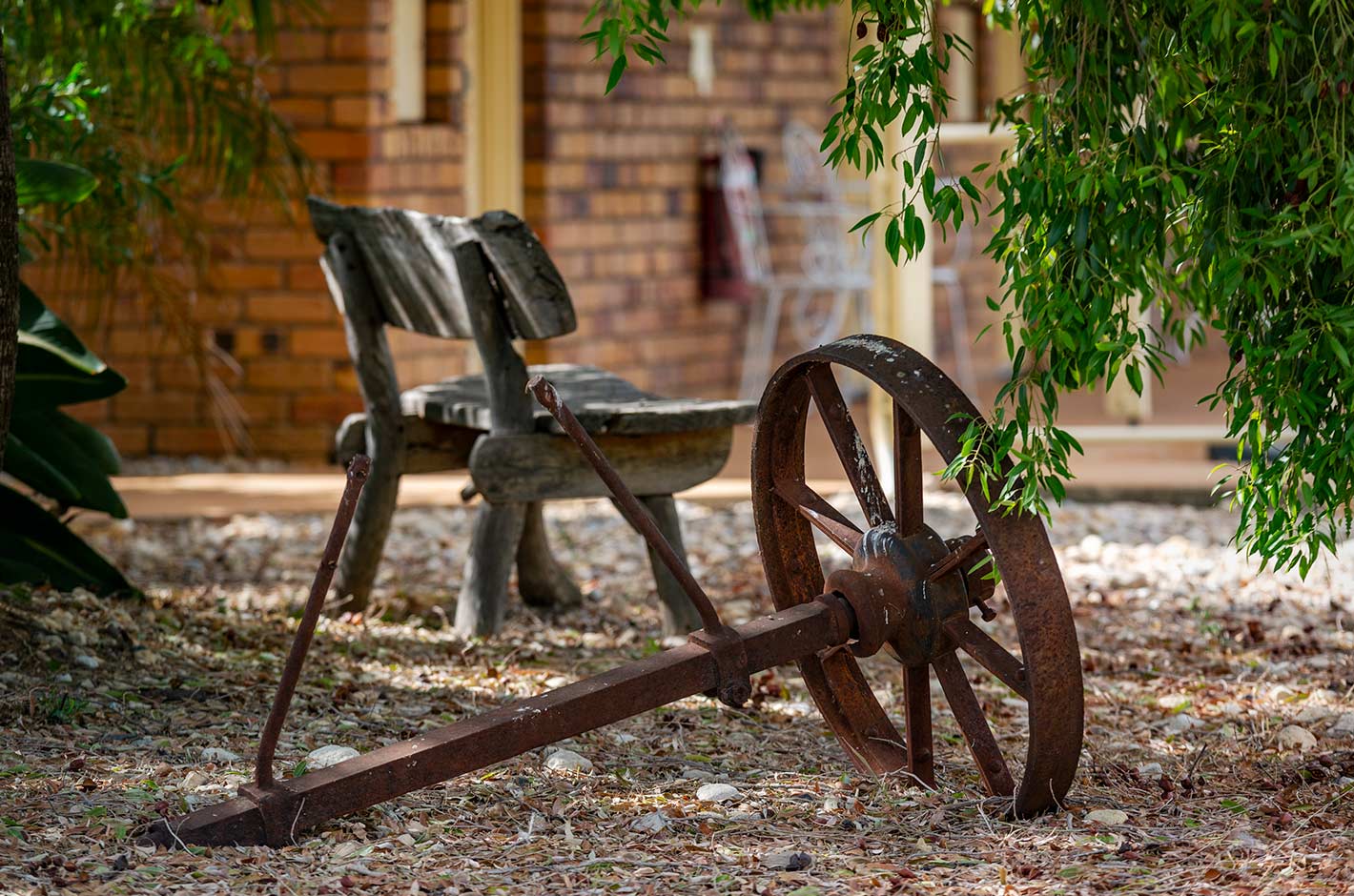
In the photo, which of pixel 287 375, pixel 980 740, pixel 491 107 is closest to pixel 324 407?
pixel 287 375

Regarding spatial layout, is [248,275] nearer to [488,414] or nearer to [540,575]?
[540,575]

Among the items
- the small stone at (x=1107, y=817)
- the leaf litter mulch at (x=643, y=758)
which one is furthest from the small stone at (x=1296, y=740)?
the small stone at (x=1107, y=817)

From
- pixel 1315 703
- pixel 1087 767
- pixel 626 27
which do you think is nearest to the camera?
pixel 626 27

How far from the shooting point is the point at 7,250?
2746mm

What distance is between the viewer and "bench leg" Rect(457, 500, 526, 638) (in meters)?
3.70

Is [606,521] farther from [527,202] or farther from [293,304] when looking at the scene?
[527,202]

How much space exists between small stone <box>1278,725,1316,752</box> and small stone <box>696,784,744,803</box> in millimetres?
956

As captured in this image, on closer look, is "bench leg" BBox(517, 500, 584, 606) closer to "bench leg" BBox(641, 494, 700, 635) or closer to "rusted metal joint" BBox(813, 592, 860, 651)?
"bench leg" BBox(641, 494, 700, 635)

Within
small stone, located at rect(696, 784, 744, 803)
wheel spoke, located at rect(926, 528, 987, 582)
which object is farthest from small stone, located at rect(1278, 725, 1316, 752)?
small stone, located at rect(696, 784, 744, 803)

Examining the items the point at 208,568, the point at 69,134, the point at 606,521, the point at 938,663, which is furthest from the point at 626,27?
the point at 606,521

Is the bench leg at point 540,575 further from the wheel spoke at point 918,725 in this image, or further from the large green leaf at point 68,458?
the wheel spoke at point 918,725

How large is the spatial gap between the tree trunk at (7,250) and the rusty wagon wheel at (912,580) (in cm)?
120

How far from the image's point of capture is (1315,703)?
3.26 m

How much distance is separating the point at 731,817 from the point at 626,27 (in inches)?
44.1
